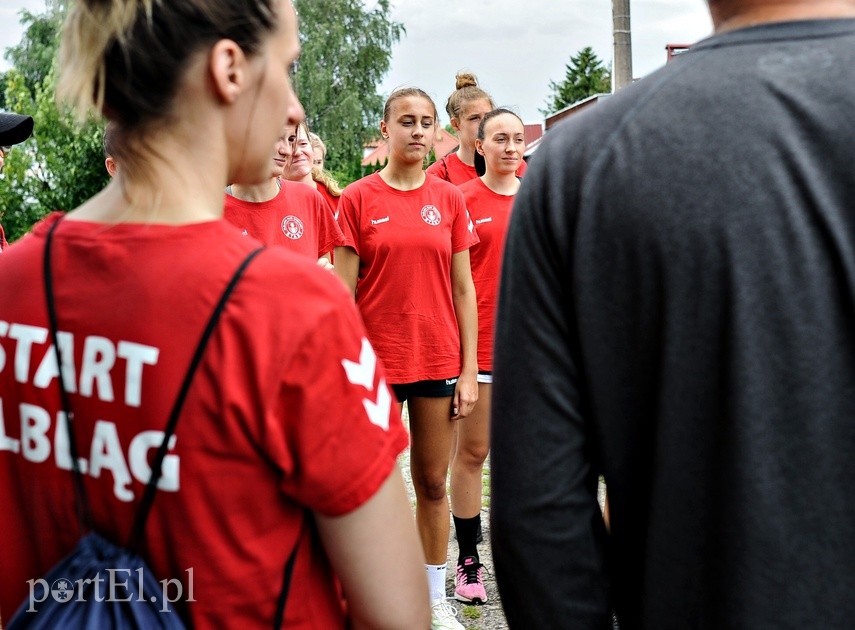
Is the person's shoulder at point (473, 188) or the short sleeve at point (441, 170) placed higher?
the short sleeve at point (441, 170)

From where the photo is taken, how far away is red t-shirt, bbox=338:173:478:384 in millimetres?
4102

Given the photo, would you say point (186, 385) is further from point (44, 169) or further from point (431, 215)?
point (44, 169)

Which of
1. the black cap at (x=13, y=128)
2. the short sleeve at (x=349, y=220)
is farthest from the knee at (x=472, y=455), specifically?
the black cap at (x=13, y=128)

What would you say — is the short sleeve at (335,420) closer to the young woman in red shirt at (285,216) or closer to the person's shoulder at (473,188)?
the young woman in red shirt at (285,216)

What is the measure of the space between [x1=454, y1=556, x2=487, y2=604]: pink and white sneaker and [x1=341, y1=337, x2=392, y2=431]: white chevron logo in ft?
10.5

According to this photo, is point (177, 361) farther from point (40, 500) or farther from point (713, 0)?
point (713, 0)

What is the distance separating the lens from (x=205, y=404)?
3.88 ft

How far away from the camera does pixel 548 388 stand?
4.30 ft

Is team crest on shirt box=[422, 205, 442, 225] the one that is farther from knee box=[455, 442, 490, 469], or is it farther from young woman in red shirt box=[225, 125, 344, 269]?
knee box=[455, 442, 490, 469]

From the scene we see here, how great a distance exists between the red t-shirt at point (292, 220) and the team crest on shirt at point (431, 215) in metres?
0.41

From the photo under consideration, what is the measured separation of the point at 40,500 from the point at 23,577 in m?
0.15

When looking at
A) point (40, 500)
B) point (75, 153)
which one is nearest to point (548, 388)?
point (40, 500)

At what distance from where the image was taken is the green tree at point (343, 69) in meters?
40.7

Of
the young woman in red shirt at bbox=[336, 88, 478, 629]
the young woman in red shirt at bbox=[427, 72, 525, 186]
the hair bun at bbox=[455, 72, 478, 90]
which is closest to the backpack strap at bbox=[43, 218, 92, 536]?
Result: the young woman in red shirt at bbox=[336, 88, 478, 629]
